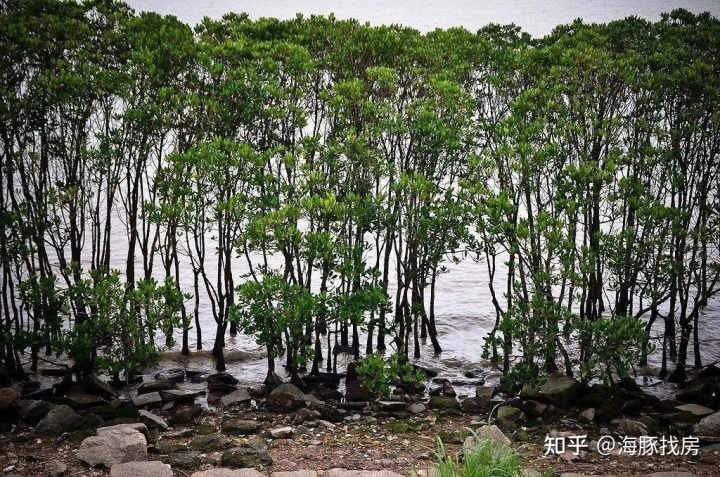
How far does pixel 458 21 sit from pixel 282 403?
66.1 feet

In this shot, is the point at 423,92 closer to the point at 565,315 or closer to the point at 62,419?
the point at 565,315

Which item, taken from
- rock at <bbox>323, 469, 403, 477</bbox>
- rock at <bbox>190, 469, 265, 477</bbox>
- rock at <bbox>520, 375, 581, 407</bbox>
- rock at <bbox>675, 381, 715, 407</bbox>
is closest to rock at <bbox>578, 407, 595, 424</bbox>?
rock at <bbox>520, 375, 581, 407</bbox>

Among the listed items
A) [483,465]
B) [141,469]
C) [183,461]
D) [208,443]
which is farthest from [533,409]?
[141,469]

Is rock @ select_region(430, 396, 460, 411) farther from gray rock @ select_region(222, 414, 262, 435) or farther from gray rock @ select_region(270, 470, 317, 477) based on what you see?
gray rock @ select_region(270, 470, 317, 477)

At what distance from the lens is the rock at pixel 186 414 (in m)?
7.66

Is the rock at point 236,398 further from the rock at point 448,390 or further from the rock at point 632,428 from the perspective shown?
the rock at point 632,428

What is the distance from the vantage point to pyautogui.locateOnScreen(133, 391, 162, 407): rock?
8195 millimetres

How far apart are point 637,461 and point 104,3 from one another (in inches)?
383

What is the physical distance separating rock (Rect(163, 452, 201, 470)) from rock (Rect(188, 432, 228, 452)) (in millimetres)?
400

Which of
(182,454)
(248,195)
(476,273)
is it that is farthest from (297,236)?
(476,273)

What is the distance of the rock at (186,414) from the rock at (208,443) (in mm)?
786

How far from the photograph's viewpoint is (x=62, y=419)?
23.3ft

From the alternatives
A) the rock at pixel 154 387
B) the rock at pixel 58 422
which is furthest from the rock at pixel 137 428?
the rock at pixel 154 387

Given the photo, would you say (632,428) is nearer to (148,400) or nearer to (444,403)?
(444,403)
